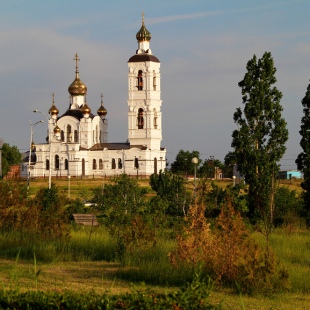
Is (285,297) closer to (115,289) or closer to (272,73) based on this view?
(115,289)

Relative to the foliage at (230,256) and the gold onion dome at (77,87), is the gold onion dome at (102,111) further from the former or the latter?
the foliage at (230,256)

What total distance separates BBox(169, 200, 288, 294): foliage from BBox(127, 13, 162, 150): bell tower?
79.7 m

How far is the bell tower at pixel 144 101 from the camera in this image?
94.2 metres

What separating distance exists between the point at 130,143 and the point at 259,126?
62.1 metres

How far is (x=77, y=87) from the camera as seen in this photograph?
101375 mm

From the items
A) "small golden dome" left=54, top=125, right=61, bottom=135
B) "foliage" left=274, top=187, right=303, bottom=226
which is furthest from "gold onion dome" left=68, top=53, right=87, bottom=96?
"foliage" left=274, top=187, right=303, bottom=226

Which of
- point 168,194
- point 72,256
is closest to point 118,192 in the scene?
point 168,194

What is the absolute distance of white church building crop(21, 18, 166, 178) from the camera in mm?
93250

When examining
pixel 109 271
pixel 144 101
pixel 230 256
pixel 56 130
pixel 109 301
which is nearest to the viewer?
pixel 109 301

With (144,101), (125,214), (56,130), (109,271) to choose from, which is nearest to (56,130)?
(56,130)

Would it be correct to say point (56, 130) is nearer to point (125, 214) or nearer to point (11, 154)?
point (11, 154)

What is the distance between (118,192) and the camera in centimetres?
2994

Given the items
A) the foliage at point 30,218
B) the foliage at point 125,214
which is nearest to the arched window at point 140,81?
the foliage at point 125,214

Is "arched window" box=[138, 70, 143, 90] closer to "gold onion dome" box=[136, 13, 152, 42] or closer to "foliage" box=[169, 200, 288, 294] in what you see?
"gold onion dome" box=[136, 13, 152, 42]
